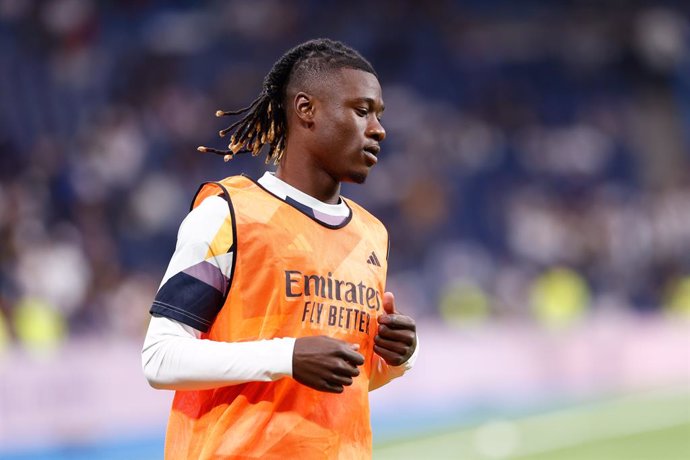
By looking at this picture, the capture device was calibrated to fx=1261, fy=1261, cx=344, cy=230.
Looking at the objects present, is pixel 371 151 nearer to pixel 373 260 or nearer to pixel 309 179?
pixel 309 179

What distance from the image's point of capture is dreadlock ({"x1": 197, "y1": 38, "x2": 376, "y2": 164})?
3852 millimetres

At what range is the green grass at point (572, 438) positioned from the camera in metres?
11.4

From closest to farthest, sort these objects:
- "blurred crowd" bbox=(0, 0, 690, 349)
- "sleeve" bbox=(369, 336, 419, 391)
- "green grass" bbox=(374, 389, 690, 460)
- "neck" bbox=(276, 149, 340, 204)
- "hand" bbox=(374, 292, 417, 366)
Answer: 1. "hand" bbox=(374, 292, 417, 366)
2. "neck" bbox=(276, 149, 340, 204)
3. "sleeve" bbox=(369, 336, 419, 391)
4. "green grass" bbox=(374, 389, 690, 460)
5. "blurred crowd" bbox=(0, 0, 690, 349)

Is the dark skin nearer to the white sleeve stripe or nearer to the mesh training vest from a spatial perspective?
the mesh training vest

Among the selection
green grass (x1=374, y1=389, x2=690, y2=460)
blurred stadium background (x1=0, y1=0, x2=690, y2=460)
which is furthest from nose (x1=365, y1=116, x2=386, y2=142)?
green grass (x1=374, y1=389, x2=690, y2=460)

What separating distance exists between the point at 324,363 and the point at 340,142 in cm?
73

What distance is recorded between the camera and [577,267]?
18109 mm

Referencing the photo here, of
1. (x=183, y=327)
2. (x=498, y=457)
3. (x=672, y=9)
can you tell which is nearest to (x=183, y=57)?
(x=498, y=457)

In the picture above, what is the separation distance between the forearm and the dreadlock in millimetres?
714

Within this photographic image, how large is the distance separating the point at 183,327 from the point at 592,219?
1606 cm

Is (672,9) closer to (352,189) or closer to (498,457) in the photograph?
(352,189)

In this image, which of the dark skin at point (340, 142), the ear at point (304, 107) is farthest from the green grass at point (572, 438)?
the ear at point (304, 107)

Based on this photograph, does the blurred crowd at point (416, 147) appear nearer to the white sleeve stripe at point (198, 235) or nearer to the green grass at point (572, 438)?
the green grass at point (572, 438)

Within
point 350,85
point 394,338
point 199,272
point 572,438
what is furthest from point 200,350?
point 572,438
